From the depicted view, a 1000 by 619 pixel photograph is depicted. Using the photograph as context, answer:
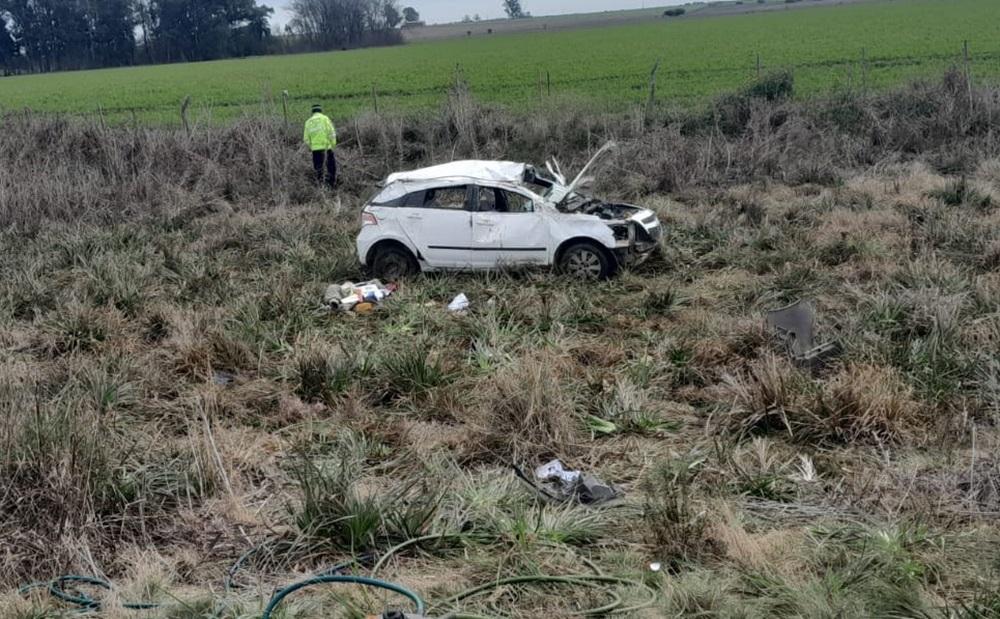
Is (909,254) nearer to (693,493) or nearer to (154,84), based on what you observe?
(693,493)

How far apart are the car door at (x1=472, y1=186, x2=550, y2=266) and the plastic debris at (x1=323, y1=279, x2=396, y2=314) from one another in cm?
142

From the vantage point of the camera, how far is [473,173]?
39.0 feet

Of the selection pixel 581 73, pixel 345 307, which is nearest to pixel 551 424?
pixel 345 307

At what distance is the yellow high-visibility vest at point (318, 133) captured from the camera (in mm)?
18891

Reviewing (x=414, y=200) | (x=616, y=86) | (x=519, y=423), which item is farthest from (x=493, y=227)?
(x=616, y=86)

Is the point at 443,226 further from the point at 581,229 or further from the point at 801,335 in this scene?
the point at 801,335

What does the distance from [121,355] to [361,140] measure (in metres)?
13.5

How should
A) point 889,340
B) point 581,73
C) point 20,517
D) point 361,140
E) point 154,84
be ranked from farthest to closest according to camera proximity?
point 154,84
point 581,73
point 361,140
point 889,340
point 20,517

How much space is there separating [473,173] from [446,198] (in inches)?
19.6

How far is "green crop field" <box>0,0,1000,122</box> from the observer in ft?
93.5

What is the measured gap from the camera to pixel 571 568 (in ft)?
16.5

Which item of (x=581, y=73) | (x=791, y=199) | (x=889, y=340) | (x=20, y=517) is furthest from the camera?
(x=581, y=73)

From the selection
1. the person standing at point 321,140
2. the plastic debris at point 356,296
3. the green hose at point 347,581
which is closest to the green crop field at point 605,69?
the person standing at point 321,140

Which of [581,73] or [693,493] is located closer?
[693,493]
